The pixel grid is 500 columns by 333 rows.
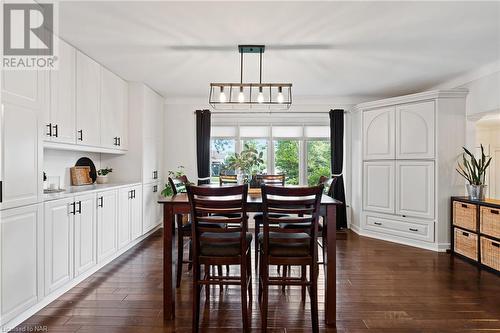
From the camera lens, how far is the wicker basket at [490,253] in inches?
134

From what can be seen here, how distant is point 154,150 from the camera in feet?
17.5

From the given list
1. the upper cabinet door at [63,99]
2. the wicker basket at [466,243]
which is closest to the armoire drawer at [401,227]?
the wicker basket at [466,243]

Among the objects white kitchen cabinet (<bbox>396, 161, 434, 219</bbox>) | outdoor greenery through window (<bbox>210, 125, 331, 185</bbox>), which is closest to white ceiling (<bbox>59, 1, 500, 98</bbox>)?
white kitchen cabinet (<bbox>396, 161, 434, 219</bbox>)

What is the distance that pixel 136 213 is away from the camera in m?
4.50

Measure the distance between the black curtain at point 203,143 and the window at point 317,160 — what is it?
6.48 feet

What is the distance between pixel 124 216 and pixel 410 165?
14.0 feet

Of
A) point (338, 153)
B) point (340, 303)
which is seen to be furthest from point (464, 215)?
point (340, 303)

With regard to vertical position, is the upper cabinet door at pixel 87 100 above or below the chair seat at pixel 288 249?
above

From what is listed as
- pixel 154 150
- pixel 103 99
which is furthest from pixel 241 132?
pixel 103 99

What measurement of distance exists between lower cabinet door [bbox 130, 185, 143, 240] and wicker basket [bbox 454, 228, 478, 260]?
4523mm

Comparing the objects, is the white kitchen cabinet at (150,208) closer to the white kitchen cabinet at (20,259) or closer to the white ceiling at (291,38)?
the white ceiling at (291,38)

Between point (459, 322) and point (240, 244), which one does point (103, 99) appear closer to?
point (240, 244)

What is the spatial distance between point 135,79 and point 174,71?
82 centimetres

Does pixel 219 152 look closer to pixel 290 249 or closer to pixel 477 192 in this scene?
pixel 290 249
